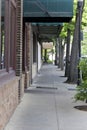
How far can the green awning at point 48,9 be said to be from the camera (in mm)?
17438

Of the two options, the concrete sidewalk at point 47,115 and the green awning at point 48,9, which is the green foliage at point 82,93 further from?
the green awning at point 48,9

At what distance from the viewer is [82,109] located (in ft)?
44.1

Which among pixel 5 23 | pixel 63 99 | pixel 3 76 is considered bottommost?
pixel 63 99

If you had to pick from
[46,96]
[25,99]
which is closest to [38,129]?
[25,99]

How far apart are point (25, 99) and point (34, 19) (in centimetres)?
418

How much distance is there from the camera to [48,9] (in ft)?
57.7

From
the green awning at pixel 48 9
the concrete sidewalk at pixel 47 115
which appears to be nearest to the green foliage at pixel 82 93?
the concrete sidewalk at pixel 47 115

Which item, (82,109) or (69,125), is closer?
(69,125)

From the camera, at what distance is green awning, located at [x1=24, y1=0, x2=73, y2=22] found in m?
17.4

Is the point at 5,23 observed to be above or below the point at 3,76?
above

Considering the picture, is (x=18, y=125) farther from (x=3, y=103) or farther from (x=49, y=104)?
(x=49, y=104)

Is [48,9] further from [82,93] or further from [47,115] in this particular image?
[47,115]

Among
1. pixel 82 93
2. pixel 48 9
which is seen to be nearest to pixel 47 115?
pixel 82 93

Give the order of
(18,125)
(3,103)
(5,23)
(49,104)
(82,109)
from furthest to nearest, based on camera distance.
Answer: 1. (49,104)
2. (82,109)
3. (5,23)
4. (18,125)
5. (3,103)
